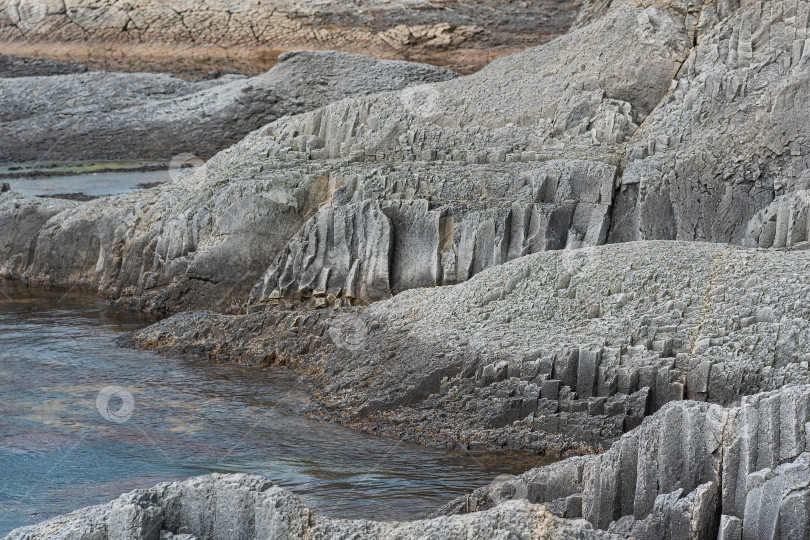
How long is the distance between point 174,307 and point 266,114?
13.3 metres

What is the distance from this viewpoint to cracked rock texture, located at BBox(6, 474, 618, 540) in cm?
624

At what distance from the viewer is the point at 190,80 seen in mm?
34125

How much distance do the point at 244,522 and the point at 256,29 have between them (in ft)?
106

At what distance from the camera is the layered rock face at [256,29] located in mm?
35969

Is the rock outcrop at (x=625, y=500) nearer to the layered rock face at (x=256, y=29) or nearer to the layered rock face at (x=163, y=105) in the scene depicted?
the layered rock face at (x=163, y=105)

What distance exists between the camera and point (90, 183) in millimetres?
24344

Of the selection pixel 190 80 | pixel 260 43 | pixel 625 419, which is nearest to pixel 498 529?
pixel 625 419

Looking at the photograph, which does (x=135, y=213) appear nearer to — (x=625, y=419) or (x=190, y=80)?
(x=625, y=419)

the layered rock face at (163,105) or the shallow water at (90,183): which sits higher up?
the layered rock face at (163,105)
